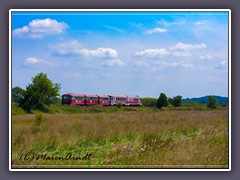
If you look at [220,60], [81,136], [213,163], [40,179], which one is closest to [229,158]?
[213,163]

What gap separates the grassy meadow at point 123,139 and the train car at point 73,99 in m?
0.25

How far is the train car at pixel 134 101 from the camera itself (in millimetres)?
11086

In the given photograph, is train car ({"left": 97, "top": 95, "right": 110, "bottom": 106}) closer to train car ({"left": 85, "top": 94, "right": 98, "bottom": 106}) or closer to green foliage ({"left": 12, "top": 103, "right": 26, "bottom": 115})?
train car ({"left": 85, "top": 94, "right": 98, "bottom": 106})

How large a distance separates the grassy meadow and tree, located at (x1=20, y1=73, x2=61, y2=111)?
26cm

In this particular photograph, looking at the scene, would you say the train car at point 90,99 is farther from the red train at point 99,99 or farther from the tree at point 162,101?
the tree at point 162,101

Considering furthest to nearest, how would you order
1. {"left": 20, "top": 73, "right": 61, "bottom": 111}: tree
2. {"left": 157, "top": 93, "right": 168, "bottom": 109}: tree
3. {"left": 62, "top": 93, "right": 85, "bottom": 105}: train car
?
{"left": 157, "top": 93, "right": 168, "bottom": 109}: tree → {"left": 62, "top": 93, "right": 85, "bottom": 105}: train car → {"left": 20, "top": 73, "right": 61, "bottom": 111}: tree

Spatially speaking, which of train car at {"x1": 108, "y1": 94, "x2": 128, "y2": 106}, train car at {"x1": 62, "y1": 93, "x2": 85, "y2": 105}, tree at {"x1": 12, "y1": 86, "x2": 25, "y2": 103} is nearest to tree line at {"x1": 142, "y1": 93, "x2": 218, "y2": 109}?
train car at {"x1": 108, "y1": 94, "x2": 128, "y2": 106}

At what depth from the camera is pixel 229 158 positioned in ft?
35.0

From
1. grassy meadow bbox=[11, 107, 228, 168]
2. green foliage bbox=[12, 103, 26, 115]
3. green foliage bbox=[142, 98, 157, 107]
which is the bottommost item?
grassy meadow bbox=[11, 107, 228, 168]

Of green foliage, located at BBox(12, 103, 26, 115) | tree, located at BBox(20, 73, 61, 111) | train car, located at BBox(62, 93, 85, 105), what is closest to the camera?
green foliage, located at BBox(12, 103, 26, 115)

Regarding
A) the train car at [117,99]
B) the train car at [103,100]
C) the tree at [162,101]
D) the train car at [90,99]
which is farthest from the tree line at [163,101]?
the train car at [90,99]

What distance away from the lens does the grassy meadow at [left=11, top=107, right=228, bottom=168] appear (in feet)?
35.1

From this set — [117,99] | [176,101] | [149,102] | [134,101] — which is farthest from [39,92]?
[176,101]

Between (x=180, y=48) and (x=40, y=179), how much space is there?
4.07 metres
